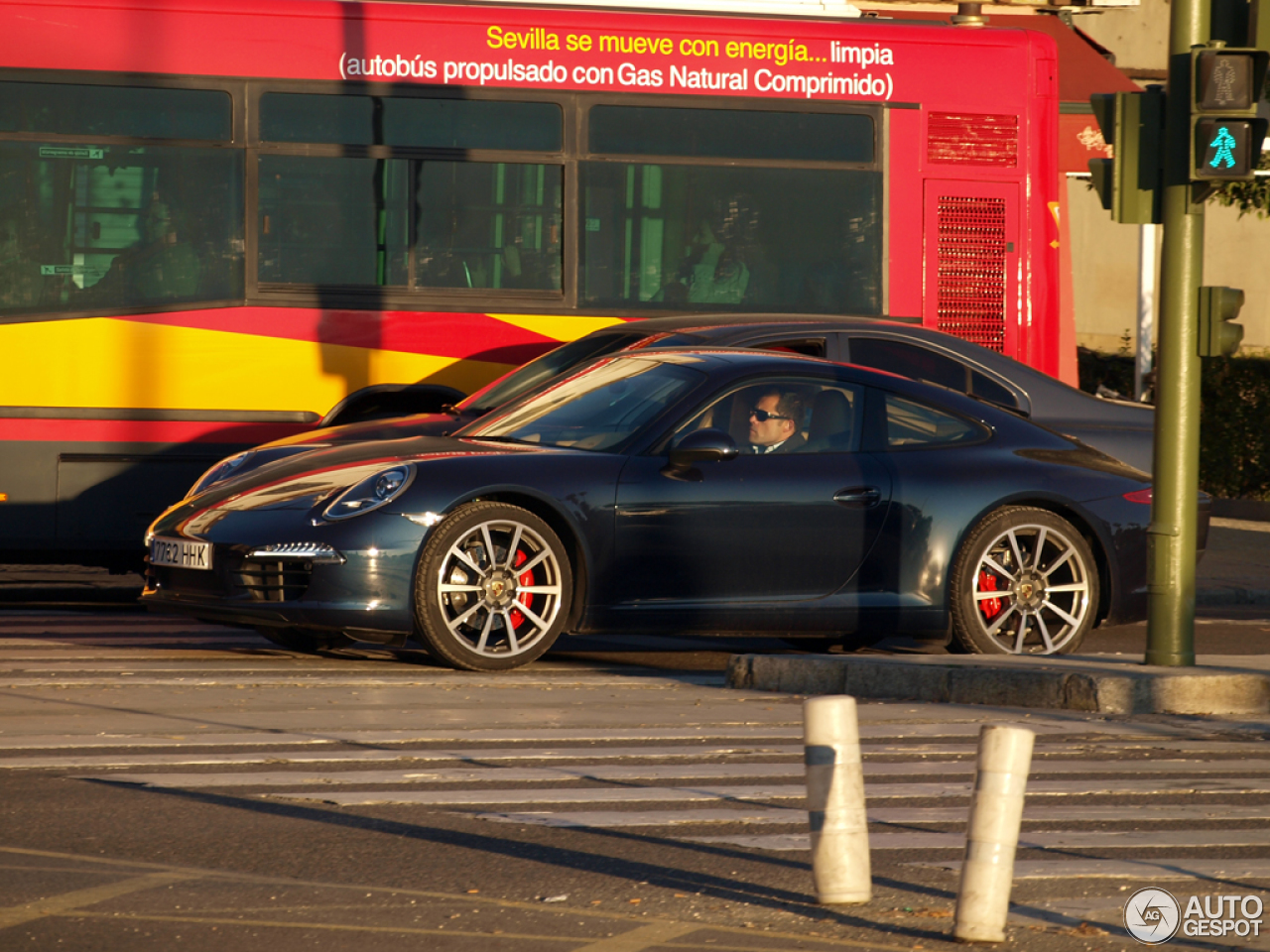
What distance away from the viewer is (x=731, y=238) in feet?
41.9

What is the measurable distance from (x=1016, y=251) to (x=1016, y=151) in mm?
662

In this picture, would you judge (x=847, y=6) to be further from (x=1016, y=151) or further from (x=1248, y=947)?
(x=1248, y=947)

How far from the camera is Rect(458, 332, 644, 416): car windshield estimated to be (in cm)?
1105

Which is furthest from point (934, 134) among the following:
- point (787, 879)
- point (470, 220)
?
point (787, 879)

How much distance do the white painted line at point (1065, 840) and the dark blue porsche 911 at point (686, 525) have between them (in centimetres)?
343

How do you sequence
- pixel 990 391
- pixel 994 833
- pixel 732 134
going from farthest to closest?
pixel 732 134
pixel 990 391
pixel 994 833

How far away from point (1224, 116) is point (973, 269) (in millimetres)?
5050

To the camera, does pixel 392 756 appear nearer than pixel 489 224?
Yes

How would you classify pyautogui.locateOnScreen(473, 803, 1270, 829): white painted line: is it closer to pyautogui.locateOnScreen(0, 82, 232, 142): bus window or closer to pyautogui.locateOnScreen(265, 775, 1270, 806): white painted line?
pyautogui.locateOnScreen(265, 775, 1270, 806): white painted line

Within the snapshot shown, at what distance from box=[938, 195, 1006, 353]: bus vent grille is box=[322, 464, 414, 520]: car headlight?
Answer: 5.36m

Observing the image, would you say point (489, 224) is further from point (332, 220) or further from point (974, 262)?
point (974, 262)

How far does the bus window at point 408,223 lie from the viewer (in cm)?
1224

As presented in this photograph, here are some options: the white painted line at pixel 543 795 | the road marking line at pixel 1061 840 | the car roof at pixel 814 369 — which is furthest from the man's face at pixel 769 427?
the road marking line at pixel 1061 840

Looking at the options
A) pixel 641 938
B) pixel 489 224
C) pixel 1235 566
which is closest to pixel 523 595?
pixel 489 224
